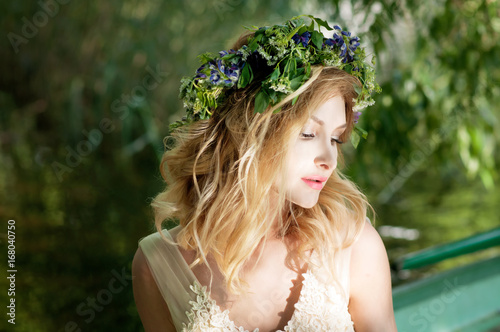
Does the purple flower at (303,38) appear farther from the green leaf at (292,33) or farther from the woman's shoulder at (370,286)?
the woman's shoulder at (370,286)

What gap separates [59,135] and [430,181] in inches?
162

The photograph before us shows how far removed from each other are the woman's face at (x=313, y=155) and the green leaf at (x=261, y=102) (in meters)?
0.10

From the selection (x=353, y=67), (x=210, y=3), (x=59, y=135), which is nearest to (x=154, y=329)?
(x=353, y=67)

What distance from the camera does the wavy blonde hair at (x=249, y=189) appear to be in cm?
136

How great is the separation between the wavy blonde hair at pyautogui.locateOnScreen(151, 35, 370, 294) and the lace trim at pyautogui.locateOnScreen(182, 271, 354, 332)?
53mm

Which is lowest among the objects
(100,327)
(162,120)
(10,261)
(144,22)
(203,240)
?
(10,261)

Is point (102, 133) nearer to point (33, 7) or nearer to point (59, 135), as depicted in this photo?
point (59, 135)

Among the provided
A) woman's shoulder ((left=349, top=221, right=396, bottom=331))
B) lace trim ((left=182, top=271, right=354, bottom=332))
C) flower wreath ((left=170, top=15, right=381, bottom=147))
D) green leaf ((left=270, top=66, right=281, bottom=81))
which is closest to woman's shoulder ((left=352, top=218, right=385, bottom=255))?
woman's shoulder ((left=349, top=221, right=396, bottom=331))

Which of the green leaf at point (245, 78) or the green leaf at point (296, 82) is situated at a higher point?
the green leaf at point (296, 82)

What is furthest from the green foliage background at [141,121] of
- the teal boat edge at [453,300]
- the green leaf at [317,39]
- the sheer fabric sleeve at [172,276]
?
the green leaf at [317,39]

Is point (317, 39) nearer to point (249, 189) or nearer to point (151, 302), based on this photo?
point (249, 189)

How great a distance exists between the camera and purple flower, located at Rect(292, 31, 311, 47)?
137cm

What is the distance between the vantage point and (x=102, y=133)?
5.59 meters

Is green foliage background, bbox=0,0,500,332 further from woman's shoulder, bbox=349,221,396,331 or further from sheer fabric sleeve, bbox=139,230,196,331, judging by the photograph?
woman's shoulder, bbox=349,221,396,331
